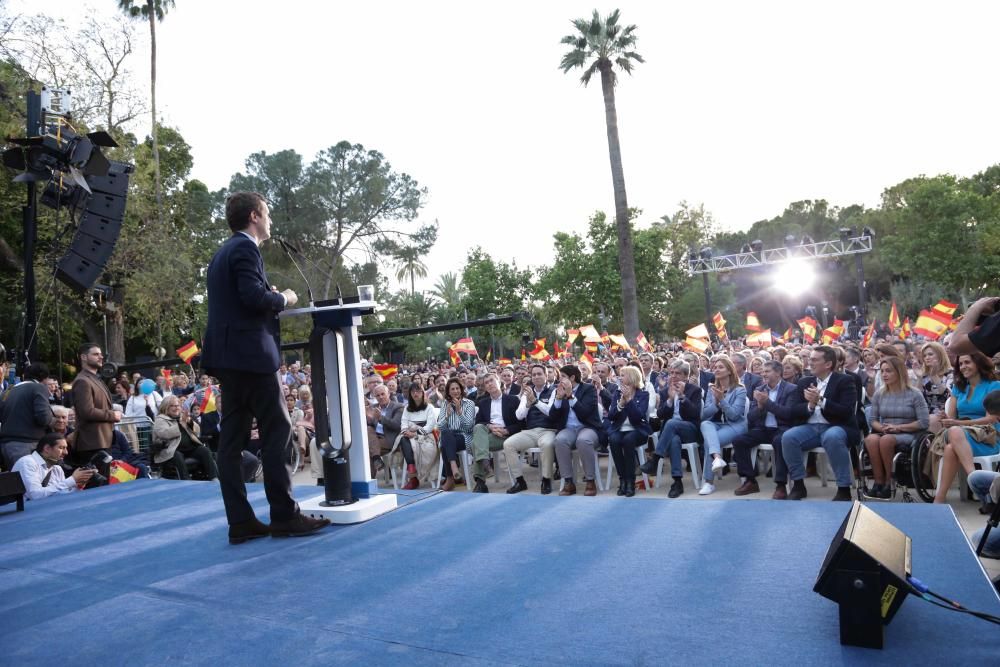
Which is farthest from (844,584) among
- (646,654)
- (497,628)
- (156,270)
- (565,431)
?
(156,270)

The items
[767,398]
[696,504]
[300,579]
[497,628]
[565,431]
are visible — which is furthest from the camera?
[565,431]

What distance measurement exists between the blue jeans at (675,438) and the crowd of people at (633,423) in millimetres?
12

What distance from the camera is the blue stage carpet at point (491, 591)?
2057mm

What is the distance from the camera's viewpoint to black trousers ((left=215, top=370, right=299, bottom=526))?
137 inches

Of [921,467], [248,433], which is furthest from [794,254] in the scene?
[248,433]

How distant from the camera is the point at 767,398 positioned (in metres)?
6.38

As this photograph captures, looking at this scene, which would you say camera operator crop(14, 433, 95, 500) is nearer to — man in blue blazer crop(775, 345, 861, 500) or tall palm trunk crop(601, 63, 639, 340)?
man in blue blazer crop(775, 345, 861, 500)

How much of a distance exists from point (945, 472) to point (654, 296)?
2707 centimetres

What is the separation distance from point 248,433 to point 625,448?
422 centimetres

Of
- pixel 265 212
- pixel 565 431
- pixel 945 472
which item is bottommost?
pixel 945 472

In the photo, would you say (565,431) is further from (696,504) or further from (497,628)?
(497,628)

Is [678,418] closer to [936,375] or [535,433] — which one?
[535,433]

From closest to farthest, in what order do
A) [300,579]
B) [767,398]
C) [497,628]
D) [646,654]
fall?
[646,654] → [497,628] → [300,579] → [767,398]

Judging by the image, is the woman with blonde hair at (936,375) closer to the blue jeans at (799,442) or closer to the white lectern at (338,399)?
the blue jeans at (799,442)
